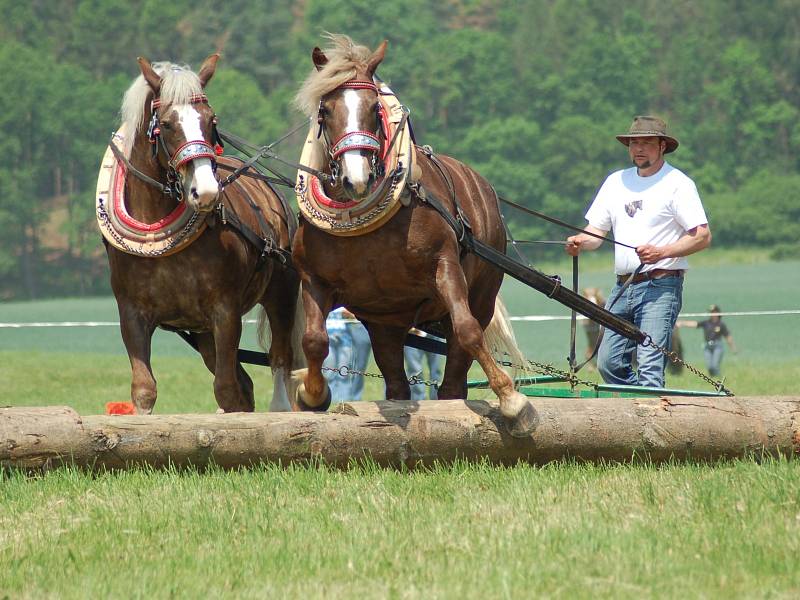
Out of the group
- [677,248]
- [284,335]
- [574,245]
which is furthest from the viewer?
[284,335]

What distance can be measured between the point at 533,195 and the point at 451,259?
82741 mm

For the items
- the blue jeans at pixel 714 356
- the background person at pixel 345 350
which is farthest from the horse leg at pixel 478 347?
the blue jeans at pixel 714 356

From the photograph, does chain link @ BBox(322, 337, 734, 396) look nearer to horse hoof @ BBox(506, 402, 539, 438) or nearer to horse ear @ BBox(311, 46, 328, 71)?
horse hoof @ BBox(506, 402, 539, 438)

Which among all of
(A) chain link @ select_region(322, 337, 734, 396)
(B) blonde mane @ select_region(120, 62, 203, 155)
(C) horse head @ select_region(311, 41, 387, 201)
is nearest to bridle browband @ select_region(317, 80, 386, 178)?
(C) horse head @ select_region(311, 41, 387, 201)

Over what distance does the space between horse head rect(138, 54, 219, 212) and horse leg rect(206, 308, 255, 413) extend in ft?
2.64

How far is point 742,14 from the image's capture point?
9981 cm

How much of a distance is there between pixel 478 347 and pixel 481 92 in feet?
309

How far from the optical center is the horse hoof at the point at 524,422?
642cm

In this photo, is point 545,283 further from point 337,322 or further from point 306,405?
point 337,322

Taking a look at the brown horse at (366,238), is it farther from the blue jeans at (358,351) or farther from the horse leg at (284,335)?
the blue jeans at (358,351)

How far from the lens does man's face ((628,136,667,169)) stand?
859 cm

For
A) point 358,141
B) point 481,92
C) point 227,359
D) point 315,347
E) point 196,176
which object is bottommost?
point 227,359

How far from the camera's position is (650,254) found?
823 cm

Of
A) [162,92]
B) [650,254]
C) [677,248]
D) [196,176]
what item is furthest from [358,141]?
[677,248]
